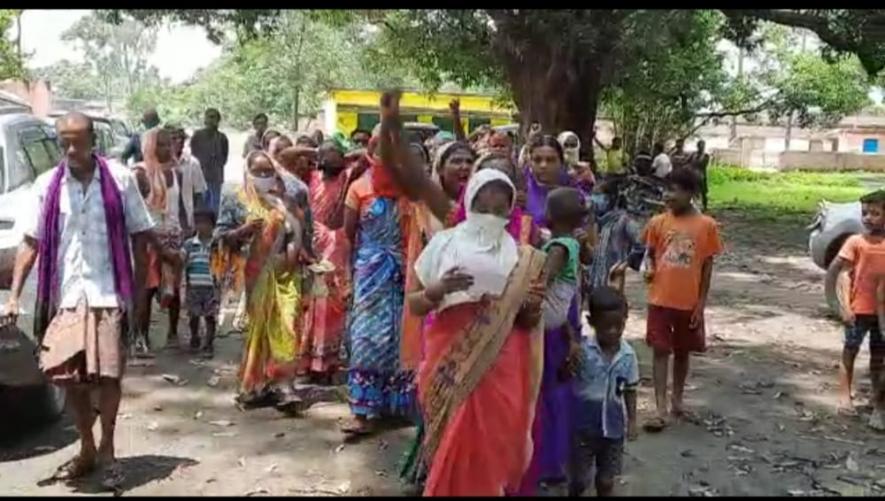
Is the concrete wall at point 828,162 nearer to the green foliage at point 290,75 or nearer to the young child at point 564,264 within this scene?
the green foliage at point 290,75

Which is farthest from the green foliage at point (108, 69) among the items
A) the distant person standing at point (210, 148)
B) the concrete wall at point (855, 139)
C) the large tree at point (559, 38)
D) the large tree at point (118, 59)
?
the distant person standing at point (210, 148)

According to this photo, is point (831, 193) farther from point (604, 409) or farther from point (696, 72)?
point (604, 409)

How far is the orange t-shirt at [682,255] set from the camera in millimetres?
5879

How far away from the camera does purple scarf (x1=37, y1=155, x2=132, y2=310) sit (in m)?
4.93

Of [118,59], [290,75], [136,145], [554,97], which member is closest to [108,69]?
[118,59]

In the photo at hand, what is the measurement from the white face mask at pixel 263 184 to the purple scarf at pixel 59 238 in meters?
1.39

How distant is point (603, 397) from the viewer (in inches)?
181

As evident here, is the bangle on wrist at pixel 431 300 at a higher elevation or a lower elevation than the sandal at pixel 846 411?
higher

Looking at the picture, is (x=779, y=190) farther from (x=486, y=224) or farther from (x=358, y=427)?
(x=486, y=224)

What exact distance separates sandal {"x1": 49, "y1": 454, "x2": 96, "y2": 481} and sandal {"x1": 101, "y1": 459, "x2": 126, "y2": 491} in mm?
67

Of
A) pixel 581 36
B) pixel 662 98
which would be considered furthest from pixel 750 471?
pixel 662 98

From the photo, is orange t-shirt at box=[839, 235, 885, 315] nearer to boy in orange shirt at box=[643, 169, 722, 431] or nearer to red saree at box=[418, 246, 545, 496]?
boy in orange shirt at box=[643, 169, 722, 431]

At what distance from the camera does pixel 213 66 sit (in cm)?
6938
